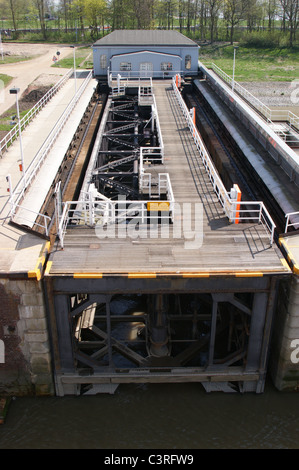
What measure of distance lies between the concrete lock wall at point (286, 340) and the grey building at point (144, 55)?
121 ft

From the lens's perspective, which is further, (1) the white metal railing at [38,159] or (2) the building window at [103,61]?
(2) the building window at [103,61]

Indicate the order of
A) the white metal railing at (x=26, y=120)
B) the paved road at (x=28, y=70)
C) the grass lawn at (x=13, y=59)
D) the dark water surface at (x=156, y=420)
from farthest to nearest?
the grass lawn at (x=13, y=59) < the paved road at (x=28, y=70) < the white metal railing at (x=26, y=120) < the dark water surface at (x=156, y=420)

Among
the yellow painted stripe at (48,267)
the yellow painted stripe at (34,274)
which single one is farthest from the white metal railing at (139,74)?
the yellow painted stripe at (34,274)

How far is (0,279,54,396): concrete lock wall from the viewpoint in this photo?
57.8 feet

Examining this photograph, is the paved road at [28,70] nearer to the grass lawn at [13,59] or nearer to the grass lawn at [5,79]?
the grass lawn at [5,79]

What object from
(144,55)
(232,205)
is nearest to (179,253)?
(232,205)

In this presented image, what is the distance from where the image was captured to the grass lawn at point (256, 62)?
80.4m

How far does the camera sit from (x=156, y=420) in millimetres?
18875

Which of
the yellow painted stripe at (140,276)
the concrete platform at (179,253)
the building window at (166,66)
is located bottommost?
the yellow painted stripe at (140,276)

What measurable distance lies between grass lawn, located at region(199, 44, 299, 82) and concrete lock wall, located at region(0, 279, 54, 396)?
218 ft

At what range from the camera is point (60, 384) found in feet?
64.2

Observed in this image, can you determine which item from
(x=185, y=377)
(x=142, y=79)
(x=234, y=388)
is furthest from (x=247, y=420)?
(x=142, y=79)

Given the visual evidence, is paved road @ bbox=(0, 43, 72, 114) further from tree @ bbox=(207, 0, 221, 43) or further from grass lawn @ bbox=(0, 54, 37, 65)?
tree @ bbox=(207, 0, 221, 43)

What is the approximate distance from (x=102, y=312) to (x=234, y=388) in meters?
7.92
